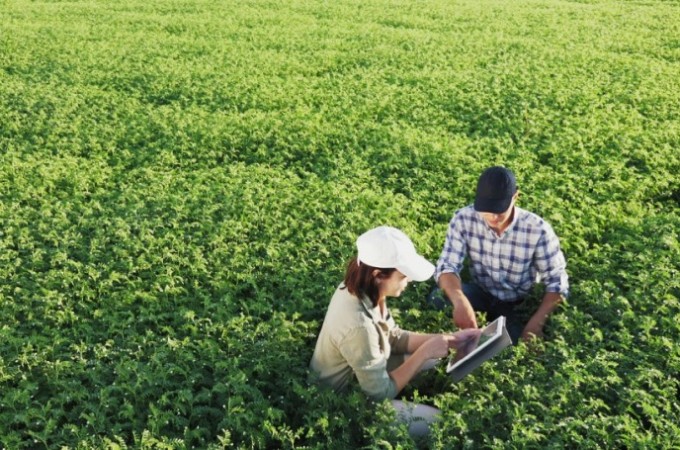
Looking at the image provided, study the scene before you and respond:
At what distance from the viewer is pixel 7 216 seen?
25.2ft

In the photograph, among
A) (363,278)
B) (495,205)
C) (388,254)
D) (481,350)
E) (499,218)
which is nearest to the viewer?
(388,254)

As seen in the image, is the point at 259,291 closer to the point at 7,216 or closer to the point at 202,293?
the point at 202,293

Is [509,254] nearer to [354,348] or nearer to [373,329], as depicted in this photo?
[373,329]

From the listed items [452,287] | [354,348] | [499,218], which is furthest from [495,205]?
[354,348]

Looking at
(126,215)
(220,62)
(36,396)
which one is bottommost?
(36,396)

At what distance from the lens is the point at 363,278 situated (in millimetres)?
Answer: 4359

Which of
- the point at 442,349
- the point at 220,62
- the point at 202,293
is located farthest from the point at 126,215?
the point at 220,62

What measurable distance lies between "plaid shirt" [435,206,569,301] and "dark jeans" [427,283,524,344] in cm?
5

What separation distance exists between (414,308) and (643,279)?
2.04 metres

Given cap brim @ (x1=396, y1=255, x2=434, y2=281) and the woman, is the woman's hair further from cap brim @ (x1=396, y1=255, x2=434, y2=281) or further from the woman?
cap brim @ (x1=396, y1=255, x2=434, y2=281)

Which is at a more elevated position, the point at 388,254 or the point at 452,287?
the point at 388,254

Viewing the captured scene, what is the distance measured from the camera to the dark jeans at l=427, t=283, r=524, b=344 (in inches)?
234

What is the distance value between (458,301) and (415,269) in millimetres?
1380

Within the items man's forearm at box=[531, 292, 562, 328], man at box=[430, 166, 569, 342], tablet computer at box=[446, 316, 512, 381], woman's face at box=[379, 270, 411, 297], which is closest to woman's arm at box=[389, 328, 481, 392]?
tablet computer at box=[446, 316, 512, 381]
